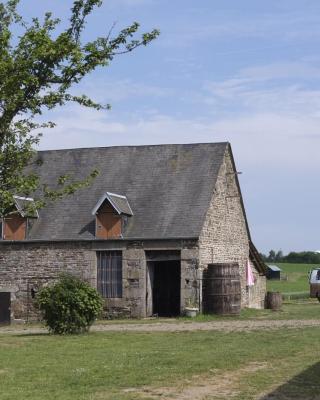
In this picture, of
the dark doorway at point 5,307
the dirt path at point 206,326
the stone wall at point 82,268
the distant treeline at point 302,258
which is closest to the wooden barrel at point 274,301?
the stone wall at point 82,268

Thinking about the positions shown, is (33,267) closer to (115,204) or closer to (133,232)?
(115,204)

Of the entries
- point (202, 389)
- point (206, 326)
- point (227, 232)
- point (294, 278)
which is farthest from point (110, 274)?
point (294, 278)

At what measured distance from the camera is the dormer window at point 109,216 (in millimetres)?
30281

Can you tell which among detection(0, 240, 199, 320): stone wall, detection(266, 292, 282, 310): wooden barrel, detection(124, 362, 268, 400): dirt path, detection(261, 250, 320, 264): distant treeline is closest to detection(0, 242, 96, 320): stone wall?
detection(0, 240, 199, 320): stone wall

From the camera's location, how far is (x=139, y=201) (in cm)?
3131

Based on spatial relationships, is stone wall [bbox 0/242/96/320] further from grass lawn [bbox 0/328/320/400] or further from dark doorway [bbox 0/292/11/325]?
grass lawn [bbox 0/328/320/400]

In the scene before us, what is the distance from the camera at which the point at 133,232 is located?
30188mm

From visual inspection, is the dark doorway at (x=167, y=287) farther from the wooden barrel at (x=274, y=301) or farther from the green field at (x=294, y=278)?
the green field at (x=294, y=278)

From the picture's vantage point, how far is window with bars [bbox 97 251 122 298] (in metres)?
30.5

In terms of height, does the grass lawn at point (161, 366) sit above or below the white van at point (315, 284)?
below

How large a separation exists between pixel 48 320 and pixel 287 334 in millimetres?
6568

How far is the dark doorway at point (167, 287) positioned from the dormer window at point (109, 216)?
2.24 metres

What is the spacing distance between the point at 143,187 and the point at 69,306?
1074 cm

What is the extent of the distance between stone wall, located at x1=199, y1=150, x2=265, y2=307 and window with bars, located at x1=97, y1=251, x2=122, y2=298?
3.23 metres
